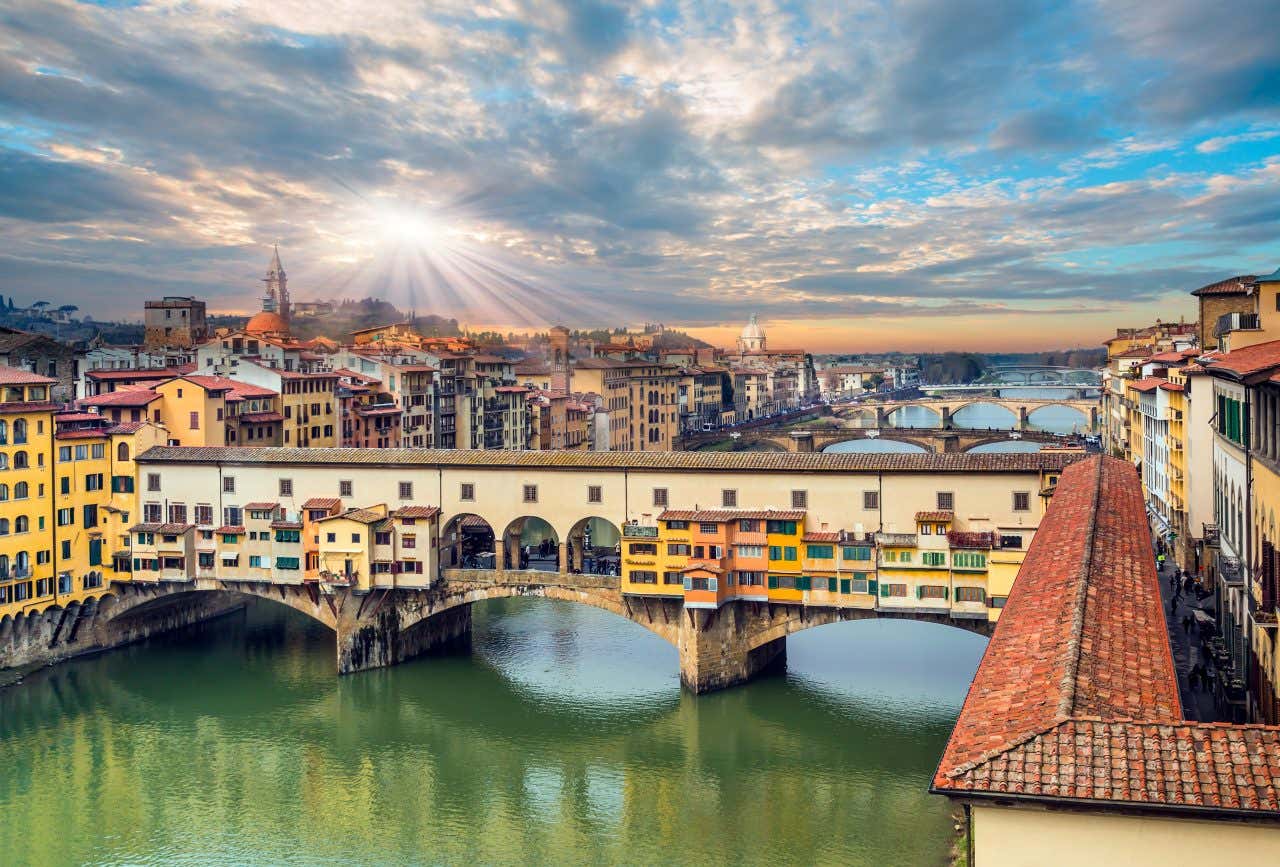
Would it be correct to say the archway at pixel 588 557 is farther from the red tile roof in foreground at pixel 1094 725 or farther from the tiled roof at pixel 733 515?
the red tile roof in foreground at pixel 1094 725

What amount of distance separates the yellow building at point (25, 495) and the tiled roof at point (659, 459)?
2.81 meters

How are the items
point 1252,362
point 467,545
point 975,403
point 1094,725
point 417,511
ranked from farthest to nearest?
point 975,403
point 467,545
point 417,511
point 1252,362
point 1094,725

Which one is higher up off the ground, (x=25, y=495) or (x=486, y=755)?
(x=25, y=495)

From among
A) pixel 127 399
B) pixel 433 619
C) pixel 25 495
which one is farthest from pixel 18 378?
pixel 433 619

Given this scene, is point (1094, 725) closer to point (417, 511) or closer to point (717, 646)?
point (717, 646)

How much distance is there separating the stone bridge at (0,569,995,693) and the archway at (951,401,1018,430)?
3631 inches

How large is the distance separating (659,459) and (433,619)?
798cm

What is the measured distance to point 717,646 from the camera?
27344mm

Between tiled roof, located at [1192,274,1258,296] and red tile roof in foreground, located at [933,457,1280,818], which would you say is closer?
red tile roof in foreground, located at [933,457,1280,818]

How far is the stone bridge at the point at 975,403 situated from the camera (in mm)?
97125

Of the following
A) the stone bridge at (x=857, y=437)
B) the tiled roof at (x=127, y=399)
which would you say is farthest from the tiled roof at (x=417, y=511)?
the stone bridge at (x=857, y=437)

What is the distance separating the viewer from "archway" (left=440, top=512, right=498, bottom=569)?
1206 inches

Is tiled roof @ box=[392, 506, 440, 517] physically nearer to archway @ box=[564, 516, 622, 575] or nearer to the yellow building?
archway @ box=[564, 516, 622, 575]

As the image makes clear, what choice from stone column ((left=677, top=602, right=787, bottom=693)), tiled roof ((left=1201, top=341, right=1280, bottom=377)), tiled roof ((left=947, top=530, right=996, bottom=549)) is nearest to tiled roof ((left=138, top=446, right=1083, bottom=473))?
tiled roof ((left=947, top=530, right=996, bottom=549))
